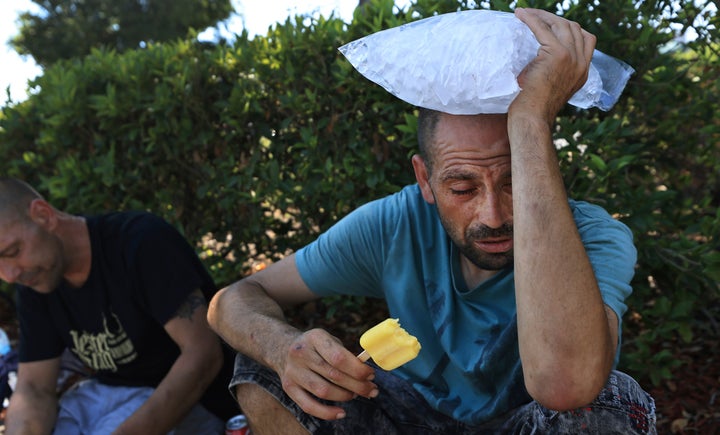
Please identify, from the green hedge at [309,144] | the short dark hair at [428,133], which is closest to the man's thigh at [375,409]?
the short dark hair at [428,133]

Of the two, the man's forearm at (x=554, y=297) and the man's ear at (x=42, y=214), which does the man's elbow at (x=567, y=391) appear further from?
the man's ear at (x=42, y=214)

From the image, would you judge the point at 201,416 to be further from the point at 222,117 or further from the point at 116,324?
the point at 222,117

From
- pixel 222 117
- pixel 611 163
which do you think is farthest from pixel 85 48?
pixel 611 163

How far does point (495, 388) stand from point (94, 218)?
6.36ft

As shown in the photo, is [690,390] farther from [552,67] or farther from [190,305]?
[190,305]

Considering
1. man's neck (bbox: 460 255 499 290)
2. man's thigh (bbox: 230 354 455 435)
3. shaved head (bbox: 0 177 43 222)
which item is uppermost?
shaved head (bbox: 0 177 43 222)

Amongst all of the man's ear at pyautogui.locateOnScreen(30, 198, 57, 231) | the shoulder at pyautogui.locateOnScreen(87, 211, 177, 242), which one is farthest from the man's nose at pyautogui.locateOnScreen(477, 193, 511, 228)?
the man's ear at pyautogui.locateOnScreen(30, 198, 57, 231)

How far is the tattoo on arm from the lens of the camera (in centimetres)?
294

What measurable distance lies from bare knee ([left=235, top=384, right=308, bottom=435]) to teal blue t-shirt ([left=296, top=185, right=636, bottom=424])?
1.45 ft

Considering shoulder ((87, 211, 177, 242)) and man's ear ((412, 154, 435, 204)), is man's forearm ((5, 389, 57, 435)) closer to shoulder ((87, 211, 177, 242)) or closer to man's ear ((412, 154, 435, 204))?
shoulder ((87, 211, 177, 242))

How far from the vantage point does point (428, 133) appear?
2.28 meters

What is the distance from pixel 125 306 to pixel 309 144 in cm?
119

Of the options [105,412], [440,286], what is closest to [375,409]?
[440,286]

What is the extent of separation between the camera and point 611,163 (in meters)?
2.88
